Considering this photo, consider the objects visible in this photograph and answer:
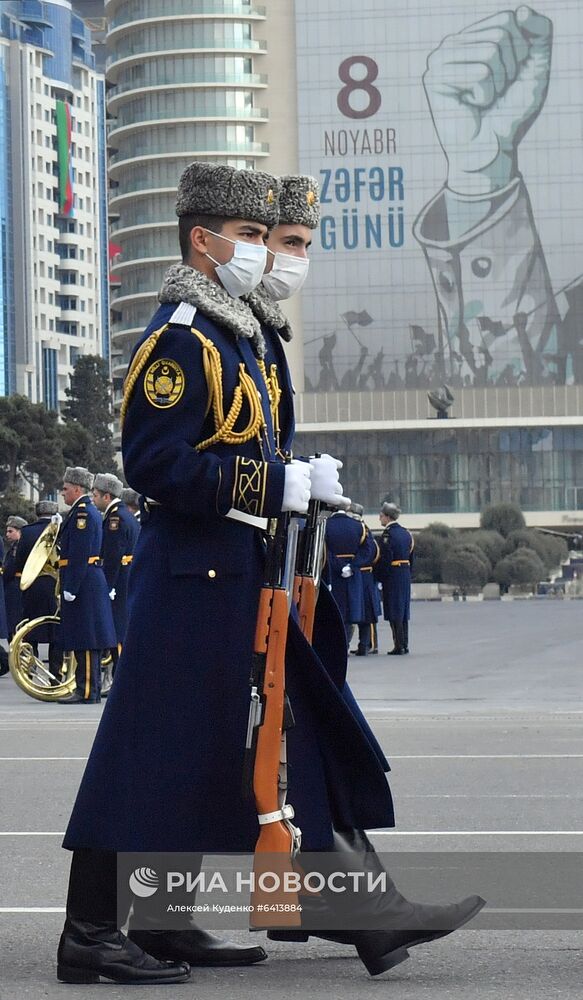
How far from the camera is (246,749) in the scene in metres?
4.37

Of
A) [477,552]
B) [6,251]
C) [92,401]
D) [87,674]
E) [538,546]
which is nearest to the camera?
[87,674]

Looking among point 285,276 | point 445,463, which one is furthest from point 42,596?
point 445,463

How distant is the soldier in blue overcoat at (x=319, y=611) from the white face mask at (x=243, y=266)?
21 cm

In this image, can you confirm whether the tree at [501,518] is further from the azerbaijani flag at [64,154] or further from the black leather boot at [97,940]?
the black leather boot at [97,940]

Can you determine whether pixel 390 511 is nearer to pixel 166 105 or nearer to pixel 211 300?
pixel 211 300

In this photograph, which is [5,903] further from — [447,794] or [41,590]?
[41,590]

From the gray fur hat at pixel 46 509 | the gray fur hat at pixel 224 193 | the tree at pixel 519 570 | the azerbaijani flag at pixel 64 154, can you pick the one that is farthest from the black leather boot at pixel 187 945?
the azerbaijani flag at pixel 64 154

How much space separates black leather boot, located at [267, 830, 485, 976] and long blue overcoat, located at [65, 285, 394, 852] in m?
0.09

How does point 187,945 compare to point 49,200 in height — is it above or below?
below

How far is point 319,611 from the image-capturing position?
4.76 m

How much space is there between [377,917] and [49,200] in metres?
134

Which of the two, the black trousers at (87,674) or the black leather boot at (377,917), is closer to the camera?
the black leather boot at (377,917)

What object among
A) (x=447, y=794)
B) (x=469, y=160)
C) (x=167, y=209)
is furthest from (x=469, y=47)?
(x=447, y=794)

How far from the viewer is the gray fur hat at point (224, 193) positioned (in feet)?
15.3
